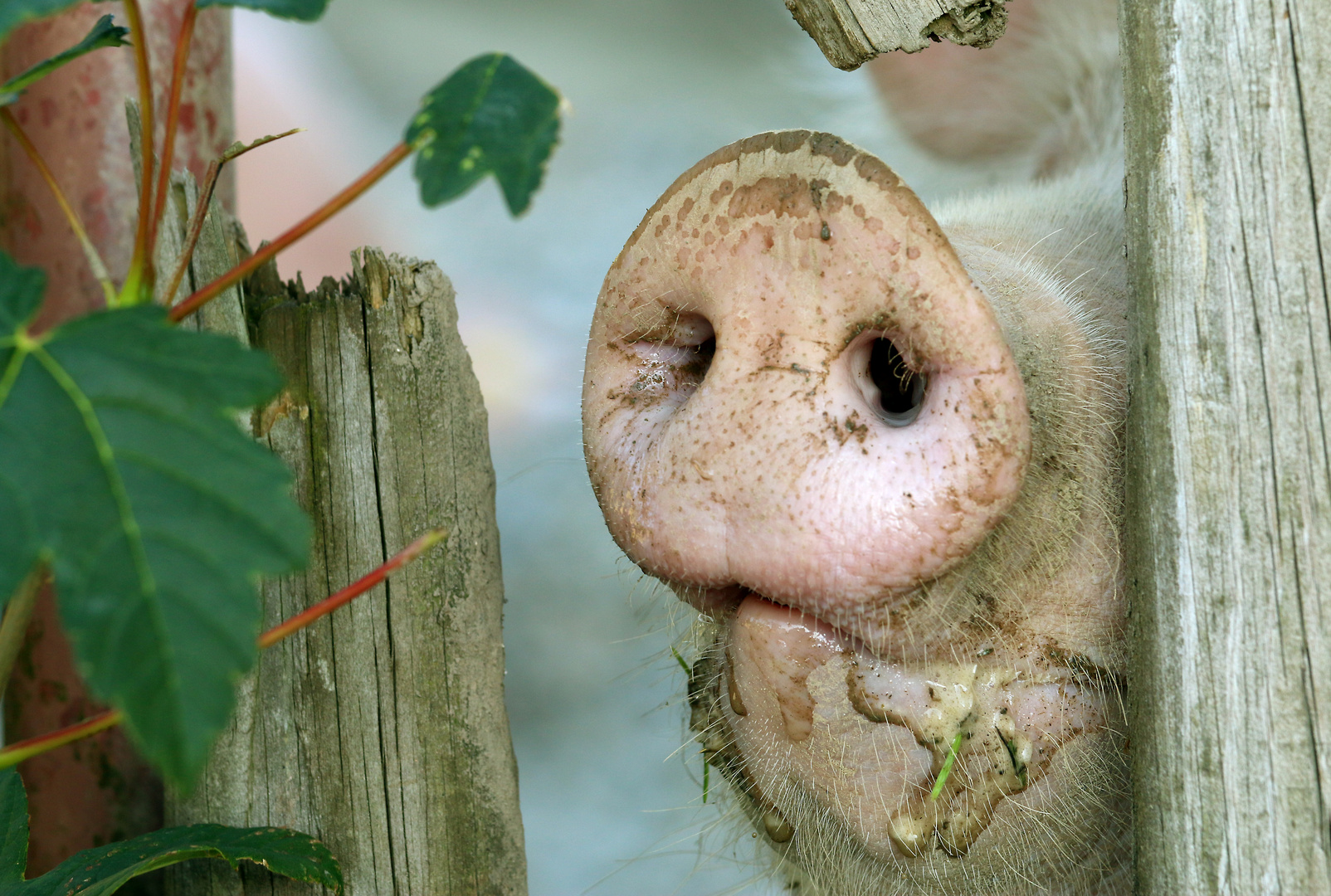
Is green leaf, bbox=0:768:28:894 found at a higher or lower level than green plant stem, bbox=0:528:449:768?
lower

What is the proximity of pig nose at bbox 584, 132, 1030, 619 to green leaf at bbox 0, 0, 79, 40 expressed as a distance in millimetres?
462

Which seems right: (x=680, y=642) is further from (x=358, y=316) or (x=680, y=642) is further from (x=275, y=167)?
(x=275, y=167)

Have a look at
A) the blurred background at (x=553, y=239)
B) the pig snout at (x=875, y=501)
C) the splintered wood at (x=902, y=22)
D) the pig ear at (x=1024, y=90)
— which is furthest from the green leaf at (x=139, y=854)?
the blurred background at (x=553, y=239)

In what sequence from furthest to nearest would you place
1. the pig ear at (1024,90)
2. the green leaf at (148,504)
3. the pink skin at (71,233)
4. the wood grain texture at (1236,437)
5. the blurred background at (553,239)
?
1. the blurred background at (553,239)
2. the pig ear at (1024,90)
3. the pink skin at (71,233)
4. the wood grain texture at (1236,437)
5. the green leaf at (148,504)

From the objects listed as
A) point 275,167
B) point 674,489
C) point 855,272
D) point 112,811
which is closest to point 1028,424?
point 855,272

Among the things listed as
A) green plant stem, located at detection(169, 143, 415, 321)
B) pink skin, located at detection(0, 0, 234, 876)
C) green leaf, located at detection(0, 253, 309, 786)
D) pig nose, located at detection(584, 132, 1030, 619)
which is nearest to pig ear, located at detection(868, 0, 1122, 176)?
pig nose, located at detection(584, 132, 1030, 619)

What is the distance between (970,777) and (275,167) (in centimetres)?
330

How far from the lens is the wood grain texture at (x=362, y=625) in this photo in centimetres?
115

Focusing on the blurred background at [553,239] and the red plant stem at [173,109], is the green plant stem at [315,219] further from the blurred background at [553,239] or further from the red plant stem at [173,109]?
the blurred background at [553,239]

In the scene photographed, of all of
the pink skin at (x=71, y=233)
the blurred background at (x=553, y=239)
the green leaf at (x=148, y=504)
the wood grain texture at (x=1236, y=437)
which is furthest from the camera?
the blurred background at (x=553, y=239)

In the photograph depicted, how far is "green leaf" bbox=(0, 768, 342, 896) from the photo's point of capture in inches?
36.1

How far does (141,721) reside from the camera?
0.42m

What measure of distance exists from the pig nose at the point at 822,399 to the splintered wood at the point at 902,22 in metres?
0.13

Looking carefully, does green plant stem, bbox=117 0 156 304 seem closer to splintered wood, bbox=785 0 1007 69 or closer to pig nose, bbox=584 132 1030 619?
pig nose, bbox=584 132 1030 619
